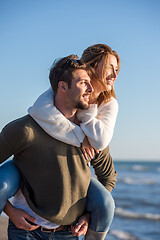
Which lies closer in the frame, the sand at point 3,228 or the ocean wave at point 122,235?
the sand at point 3,228

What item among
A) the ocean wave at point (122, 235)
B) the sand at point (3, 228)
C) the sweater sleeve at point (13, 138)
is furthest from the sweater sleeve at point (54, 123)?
the ocean wave at point (122, 235)

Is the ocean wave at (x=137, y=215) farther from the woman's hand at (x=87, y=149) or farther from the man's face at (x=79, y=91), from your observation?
the man's face at (x=79, y=91)

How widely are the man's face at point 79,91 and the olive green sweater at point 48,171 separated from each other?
0.29 meters

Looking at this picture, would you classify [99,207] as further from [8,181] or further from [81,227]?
[8,181]

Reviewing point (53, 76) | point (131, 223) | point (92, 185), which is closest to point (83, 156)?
point (92, 185)

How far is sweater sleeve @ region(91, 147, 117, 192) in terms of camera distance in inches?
103

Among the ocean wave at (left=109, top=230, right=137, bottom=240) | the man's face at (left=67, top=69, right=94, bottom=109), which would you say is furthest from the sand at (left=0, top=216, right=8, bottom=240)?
the man's face at (left=67, top=69, right=94, bottom=109)

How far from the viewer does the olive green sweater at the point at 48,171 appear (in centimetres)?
232

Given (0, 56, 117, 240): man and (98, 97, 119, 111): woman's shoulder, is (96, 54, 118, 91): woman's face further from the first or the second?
(0, 56, 117, 240): man

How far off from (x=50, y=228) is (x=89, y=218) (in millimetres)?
287

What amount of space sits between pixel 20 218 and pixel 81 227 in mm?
430

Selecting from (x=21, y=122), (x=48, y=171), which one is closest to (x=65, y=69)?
(x=21, y=122)

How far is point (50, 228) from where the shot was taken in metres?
2.45

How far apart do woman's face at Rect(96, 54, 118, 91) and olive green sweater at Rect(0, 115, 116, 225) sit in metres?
0.62
